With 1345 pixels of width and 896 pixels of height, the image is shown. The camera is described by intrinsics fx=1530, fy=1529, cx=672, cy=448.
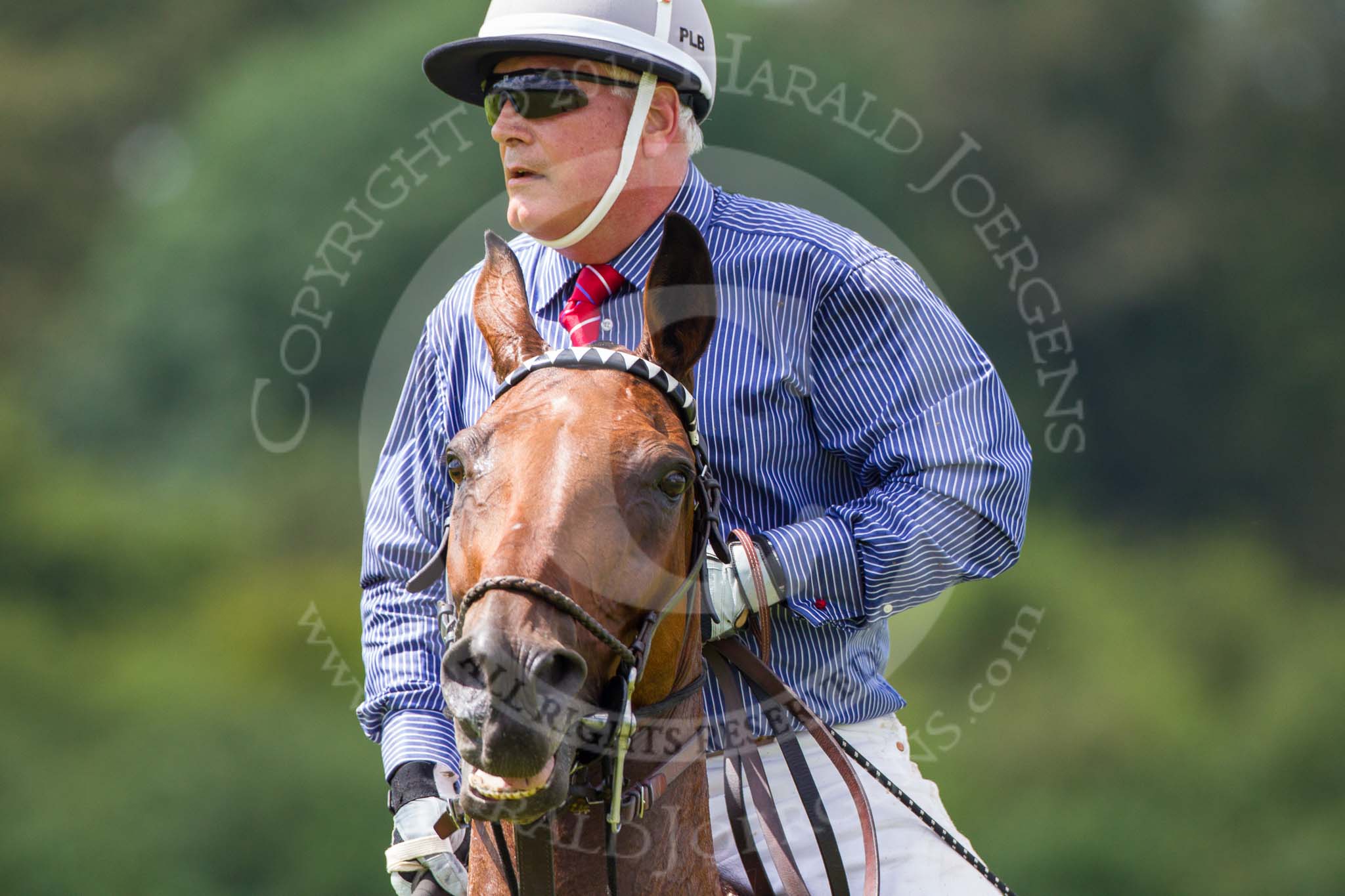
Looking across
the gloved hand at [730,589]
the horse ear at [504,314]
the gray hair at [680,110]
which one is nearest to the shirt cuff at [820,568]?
the gloved hand at [730,589]

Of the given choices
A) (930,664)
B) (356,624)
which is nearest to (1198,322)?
(930,664)

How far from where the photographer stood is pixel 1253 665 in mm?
16453

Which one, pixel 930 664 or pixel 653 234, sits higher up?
pixel 930 664

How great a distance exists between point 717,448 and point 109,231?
19.1m

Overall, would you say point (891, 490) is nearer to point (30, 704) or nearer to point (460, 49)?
point (460, 49)

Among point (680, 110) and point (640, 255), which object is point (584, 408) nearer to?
point (640, 255)

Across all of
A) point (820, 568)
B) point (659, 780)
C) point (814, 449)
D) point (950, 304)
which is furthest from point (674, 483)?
point (950, 304)

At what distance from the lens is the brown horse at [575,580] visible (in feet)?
8.01

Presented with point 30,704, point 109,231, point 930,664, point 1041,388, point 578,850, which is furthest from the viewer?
point 109,231

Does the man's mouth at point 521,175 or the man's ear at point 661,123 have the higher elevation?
the man's ear at point 661,123

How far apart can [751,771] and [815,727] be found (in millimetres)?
169

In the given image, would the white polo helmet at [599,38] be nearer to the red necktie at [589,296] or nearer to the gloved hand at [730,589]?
the red necktie at [589,296]

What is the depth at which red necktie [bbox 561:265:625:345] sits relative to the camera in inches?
148

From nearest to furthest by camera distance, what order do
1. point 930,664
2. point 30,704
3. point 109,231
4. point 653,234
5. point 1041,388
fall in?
point 653,234 < point 30,704 < point 930,664 < point 1041,388 < point 109,231
